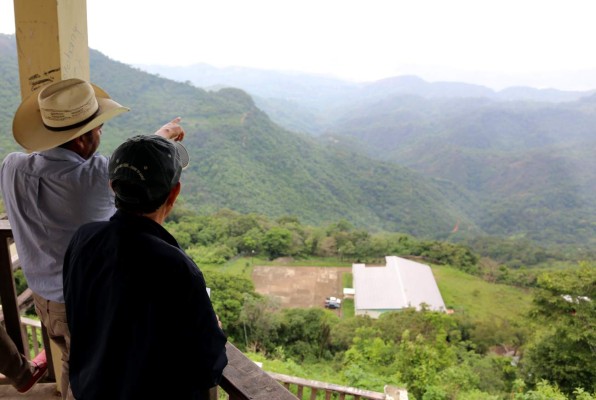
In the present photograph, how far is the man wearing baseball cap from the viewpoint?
2.58 ft

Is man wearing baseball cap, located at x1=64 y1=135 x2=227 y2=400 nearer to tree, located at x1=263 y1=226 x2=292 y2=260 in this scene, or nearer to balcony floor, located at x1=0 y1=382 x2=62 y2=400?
balcony floor, located at x1=0 y1=382 x2=62 y2=400

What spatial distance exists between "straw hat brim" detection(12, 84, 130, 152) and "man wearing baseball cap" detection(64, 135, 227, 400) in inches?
17.3

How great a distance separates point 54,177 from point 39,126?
23 centimetres

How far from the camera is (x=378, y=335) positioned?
40.5ft

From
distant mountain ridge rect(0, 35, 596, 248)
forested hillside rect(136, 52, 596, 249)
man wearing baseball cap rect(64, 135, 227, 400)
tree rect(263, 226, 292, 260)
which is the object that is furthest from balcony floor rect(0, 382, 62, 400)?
forested hillside rect(136, 52, 596, 249)

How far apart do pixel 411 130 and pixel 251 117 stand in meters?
64.9

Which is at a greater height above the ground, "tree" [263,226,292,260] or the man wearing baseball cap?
the man wearing baseball cap

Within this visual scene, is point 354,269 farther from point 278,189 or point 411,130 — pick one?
point 411,130

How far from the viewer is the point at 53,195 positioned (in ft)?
3.84

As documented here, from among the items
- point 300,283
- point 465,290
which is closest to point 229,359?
point 300,283

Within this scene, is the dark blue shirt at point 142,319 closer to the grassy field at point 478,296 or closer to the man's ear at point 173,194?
the man's ear at point 173,194

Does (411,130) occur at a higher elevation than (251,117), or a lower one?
lower

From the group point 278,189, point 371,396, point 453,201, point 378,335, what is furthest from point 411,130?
point 371,396

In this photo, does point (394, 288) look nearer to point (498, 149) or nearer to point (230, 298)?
point (230, 298)
